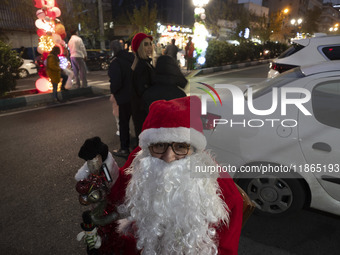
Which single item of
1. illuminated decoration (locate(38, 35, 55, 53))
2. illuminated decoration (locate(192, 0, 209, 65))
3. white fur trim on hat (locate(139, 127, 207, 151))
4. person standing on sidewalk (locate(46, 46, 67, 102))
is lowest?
white fur trim on hat (locate(139, 127, 207, 151))

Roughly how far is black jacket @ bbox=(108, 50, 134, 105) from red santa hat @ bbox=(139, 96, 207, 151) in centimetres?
273

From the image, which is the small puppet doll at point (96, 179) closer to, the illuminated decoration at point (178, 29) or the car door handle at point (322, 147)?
the car door handle at point (322, 147)

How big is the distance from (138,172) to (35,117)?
20.2 ft

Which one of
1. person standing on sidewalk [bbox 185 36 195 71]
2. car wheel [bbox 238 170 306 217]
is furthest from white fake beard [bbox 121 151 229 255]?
person standing on sidewalk [bbox 185 36 195 71]

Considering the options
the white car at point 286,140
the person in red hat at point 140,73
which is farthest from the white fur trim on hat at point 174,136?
the person in red hat at point 140,73

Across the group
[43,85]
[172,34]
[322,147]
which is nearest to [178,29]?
[172,34]

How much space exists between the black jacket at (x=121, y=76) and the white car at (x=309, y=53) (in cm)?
356

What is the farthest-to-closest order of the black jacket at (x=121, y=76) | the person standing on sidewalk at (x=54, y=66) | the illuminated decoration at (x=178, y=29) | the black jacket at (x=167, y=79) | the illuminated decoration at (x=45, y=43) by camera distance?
the illuminated decoration at (x=178, y=29) → the illuminated decoration at (x=45, y=43) → the person standing on sidewalk at (x=54, y=66) → the black jacket at (x=121, y=76) → the black jacket at (x=167, y=79)

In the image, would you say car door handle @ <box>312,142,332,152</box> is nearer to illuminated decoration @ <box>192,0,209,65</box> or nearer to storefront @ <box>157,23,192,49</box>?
illuminated decoration @ <box>192,0,209,65</box>

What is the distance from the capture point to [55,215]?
283cm

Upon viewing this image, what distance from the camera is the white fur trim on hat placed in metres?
1.31

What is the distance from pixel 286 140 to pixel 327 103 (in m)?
0.57

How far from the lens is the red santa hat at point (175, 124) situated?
1.31m

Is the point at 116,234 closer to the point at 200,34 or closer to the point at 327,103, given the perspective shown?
the point at 327,103
